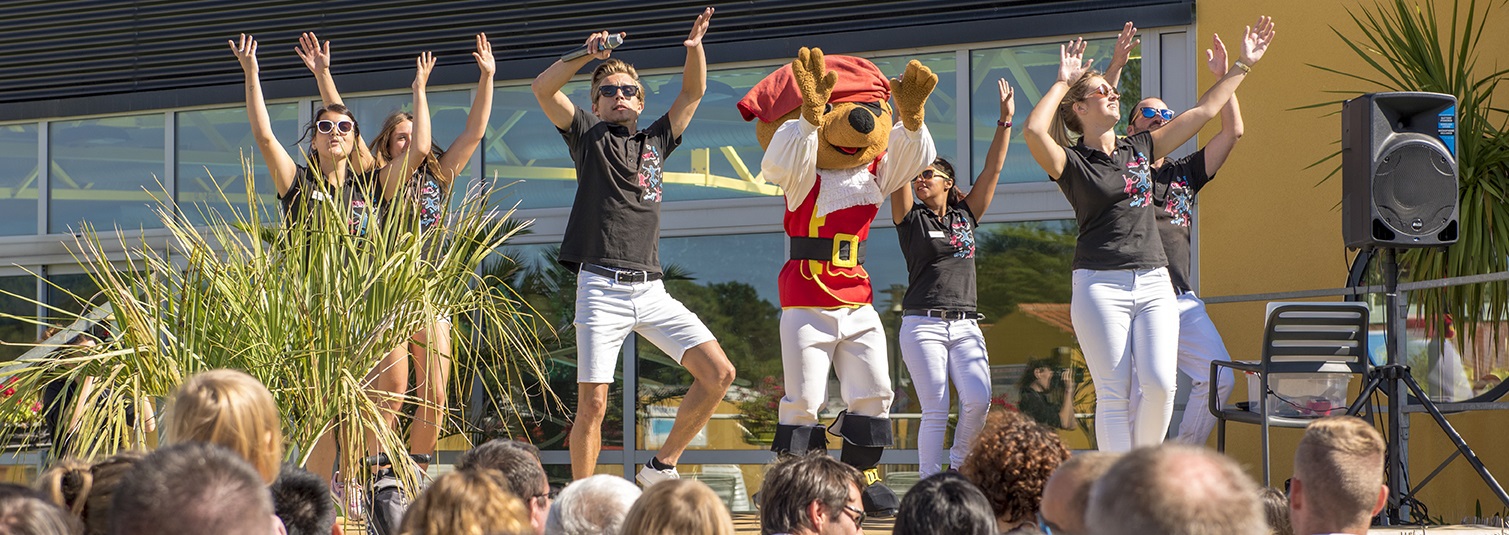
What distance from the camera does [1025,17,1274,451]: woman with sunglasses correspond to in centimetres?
490

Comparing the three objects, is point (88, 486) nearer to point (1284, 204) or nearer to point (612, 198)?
point (612, 198)

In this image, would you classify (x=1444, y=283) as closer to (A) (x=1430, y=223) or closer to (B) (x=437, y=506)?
(A) (x=1430, y=223)

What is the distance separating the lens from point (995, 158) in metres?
5.67

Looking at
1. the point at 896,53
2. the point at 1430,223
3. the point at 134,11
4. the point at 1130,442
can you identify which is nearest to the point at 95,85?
the point at 134,11

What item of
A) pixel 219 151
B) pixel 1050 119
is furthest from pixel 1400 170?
pixel 219 151

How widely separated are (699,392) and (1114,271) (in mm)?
1525

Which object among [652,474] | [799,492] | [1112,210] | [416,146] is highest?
[416,146]

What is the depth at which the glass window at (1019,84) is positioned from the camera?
7367 mm

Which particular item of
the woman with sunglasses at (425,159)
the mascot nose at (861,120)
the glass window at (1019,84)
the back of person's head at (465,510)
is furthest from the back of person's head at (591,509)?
the glass window at (1019,84)

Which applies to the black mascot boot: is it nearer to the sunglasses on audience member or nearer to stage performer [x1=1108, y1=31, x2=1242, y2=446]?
the sunglasses on audience member

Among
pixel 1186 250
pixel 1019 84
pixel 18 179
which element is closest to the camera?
pixel 1186 250

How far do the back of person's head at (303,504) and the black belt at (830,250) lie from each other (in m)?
2.49

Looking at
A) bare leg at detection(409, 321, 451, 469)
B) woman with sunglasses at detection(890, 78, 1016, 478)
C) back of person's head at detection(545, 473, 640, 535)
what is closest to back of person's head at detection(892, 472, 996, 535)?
back of person's head at detection(545, 473, 640, 535)

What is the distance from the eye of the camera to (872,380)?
5.14 m
